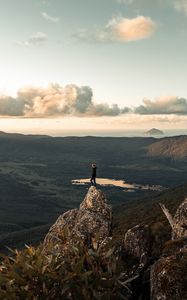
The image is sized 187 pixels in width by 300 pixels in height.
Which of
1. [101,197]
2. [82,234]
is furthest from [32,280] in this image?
[101,197]

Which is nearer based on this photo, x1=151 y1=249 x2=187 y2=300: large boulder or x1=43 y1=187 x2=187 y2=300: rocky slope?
x1=151 y1=249 x2=187 y2=300: large boulder

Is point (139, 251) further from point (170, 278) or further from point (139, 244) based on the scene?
point (170, 278)

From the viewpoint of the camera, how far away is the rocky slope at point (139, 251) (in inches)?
754

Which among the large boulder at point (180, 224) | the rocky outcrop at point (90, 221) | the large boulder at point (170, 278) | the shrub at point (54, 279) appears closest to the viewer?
the shrub at point (54, 279)

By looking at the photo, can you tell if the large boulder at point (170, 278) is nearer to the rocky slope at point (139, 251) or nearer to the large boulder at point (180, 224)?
the rocky slope at point (139, 251)

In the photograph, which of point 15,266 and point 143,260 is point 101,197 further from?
point 15,266

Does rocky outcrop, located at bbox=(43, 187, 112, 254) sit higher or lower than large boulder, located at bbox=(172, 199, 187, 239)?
lower

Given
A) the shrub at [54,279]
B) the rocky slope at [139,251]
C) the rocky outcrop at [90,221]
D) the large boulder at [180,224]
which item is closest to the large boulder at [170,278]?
the rocky slope at [139,251]

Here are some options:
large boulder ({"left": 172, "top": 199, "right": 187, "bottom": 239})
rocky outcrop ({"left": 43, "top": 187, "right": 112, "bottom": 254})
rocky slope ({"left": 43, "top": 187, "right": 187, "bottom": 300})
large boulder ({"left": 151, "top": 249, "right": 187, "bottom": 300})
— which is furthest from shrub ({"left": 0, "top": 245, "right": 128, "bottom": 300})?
rocky outcrop ({"left": 43, "top": 187, "right": 112, "bottom": 254})

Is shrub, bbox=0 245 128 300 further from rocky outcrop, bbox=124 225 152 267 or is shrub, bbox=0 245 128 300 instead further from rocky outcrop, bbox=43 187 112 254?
rocky outcrop, bbox=43 187 112 254

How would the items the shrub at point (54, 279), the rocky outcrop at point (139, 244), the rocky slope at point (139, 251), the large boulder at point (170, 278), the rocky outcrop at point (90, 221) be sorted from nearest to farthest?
1. the shrub at point (54, 279)
2. the large boulder at point (170, 278)
3. the rocky slope at point (139, 251)
4. the rocky outcrop at point (139, 244)
5. the rocky outcrop at point (90, 221)

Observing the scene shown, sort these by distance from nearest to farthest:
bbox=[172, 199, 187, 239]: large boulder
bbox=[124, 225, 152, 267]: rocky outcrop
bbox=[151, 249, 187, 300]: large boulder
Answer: bbox=[151, 249, 187, 300]: large boulder → bbox=[124, 225, 152, 267]: rocky outcrop → bbox=[172, 199, 187, 239]: large boulder

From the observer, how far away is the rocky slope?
19141mm

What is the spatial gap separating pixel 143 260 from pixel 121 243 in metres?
2.24
